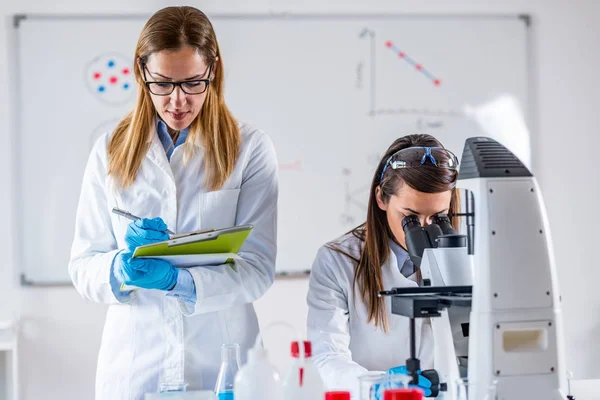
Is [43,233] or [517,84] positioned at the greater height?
[517,84]

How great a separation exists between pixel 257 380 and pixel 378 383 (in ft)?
0.73

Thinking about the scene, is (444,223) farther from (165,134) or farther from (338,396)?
(165,134)

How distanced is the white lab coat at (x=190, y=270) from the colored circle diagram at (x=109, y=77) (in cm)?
134

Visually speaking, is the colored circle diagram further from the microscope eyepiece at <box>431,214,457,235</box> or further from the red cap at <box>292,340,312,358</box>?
the red cap at <box>292,340,312,358</box>

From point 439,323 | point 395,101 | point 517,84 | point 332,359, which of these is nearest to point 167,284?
point 332,359

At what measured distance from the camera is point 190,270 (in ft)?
5.95

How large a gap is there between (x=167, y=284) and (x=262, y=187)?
15.4 inches

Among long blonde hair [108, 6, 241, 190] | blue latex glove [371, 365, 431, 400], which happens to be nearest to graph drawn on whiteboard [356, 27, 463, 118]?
long blonde hair [108, 6, 241, 190]

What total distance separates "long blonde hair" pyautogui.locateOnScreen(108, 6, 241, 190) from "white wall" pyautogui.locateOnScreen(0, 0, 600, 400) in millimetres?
1430

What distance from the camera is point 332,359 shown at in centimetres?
184

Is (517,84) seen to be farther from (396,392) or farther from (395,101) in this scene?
(396,392)

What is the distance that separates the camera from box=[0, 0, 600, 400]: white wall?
128 inches

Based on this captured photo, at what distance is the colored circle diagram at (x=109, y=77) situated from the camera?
329 cm

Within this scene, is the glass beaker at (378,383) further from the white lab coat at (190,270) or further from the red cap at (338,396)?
the white lab coat at (190,270)
